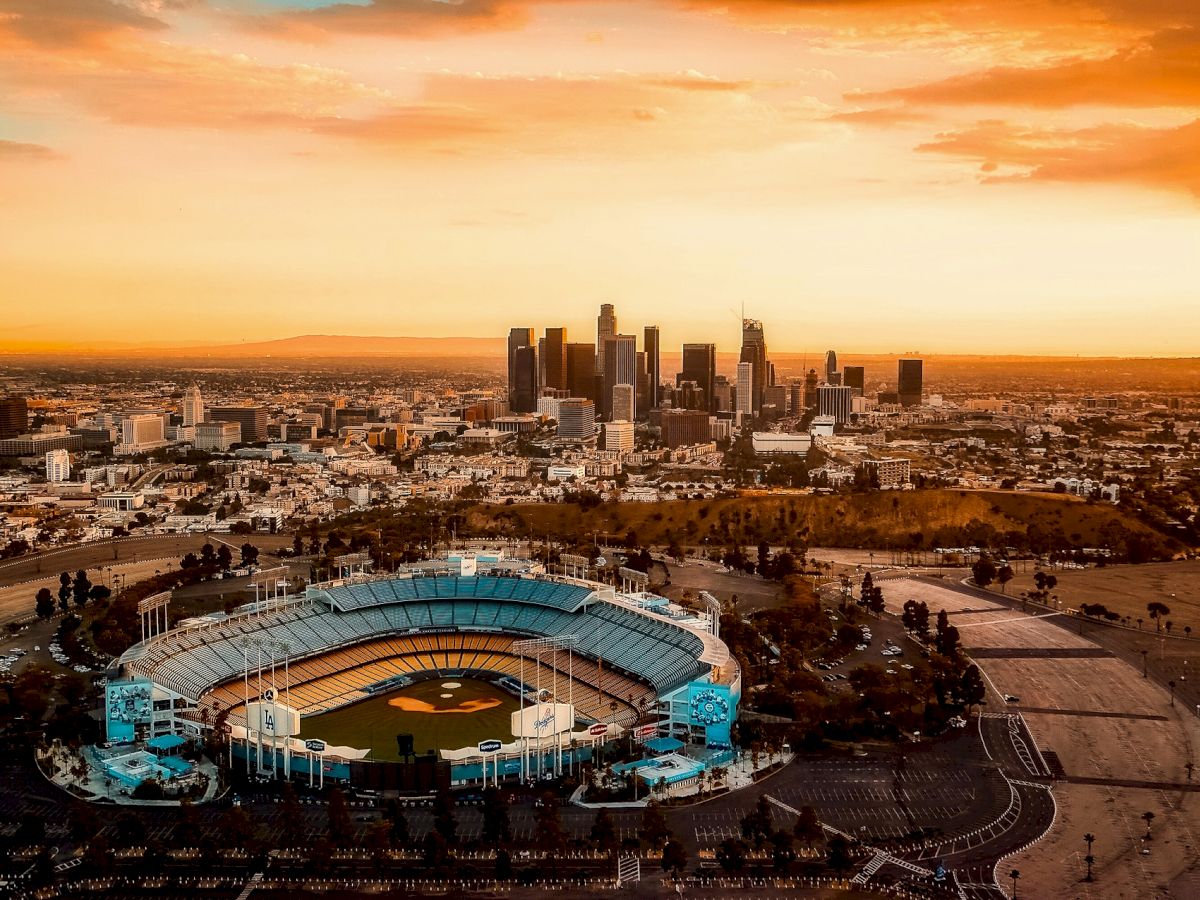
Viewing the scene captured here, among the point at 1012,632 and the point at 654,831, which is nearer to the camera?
the point at 654,831

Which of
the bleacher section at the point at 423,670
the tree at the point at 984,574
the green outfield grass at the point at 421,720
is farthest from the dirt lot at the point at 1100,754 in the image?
the green outfield grass at the point at 421,720

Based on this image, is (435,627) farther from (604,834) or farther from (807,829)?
(807,829)

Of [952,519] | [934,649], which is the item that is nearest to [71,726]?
[934,649]

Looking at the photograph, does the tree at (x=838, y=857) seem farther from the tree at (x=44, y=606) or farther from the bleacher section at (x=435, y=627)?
the tree at (x=44, y=606)

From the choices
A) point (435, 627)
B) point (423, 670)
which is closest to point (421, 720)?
point (423, 670)

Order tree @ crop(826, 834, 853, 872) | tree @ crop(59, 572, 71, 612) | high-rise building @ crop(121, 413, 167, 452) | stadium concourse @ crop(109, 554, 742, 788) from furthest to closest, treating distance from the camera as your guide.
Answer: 1. high-rise building @ crop(121, 413, 167, 452)
2. tree @ crop(59, 572, 71, 612)
3. stadium concourse @ crop(109, 554, 742, 788)
4. tree @ crop(826, 834, 853, 872)

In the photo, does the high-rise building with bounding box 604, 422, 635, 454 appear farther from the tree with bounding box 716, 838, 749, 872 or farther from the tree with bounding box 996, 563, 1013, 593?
the tree with bounding box 716, 838, 749, 872

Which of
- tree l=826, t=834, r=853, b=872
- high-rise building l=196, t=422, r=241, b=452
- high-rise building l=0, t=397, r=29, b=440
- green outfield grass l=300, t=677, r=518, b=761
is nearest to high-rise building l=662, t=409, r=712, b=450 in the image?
high-rise building l=196, t=422, r=241, b=452
